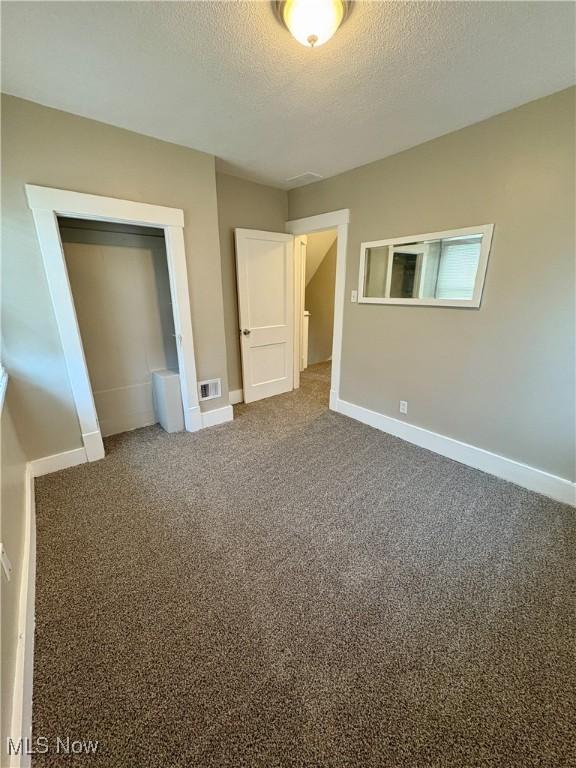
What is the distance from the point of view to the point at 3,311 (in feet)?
6.42

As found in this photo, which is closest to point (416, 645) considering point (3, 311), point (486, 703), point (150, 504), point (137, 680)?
point (486, 703)

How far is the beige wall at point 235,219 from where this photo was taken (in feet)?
10.1

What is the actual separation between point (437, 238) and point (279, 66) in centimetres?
157

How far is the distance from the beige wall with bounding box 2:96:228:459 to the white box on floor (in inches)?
29.1

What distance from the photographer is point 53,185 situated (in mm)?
1987

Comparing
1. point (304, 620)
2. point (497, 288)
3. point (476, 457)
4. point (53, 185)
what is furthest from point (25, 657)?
point (497, 288)

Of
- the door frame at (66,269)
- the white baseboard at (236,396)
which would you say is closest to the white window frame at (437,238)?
the door frame at (66,269)

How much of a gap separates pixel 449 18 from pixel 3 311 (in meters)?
2.93

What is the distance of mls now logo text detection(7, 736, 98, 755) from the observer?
92 centimetres

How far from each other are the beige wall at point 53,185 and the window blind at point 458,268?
6.83ft

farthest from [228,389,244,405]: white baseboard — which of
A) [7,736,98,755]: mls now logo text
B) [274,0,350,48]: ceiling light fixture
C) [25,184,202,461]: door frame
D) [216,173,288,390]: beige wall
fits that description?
[274,0,350,48]: ceiling light fixture

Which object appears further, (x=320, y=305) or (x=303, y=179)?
(x=320, y=305)

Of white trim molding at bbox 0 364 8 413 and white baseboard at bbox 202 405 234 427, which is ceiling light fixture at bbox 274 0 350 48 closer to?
white trim molding at bbox 0 364 8 413

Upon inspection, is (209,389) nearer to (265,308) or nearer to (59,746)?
(265,308)
